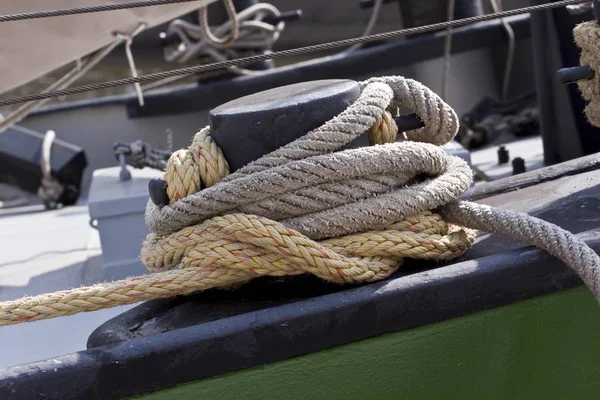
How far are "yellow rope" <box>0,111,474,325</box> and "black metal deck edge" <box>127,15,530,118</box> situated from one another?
3344 millimetres

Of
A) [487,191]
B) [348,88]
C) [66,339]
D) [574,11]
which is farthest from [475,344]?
[574,11]

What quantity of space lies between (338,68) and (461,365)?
3.72m

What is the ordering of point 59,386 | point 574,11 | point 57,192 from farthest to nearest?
1. point 57,192
2. point 574,11
3. point 59,386

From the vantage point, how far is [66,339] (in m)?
1.80

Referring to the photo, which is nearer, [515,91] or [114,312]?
[114,312]

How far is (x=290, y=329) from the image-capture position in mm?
1036

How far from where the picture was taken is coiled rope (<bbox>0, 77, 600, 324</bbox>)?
1085 millimetres

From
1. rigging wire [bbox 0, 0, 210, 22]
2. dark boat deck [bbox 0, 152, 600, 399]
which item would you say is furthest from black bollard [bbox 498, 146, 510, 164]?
rigging wire [bbox 0, 0, 210, 22]

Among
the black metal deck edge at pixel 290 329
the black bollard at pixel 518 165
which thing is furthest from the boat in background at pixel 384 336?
the black bollard at pixel 518 165

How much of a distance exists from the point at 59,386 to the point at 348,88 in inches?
22.8

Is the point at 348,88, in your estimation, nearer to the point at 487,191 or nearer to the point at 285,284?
the point at 285,284

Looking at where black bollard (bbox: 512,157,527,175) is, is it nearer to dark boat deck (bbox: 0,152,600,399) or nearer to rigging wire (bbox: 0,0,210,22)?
dark boat deck (bbox: 0,152,600,399)

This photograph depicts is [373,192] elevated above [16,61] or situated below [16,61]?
below

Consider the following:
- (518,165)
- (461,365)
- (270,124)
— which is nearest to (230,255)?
(270,124)
